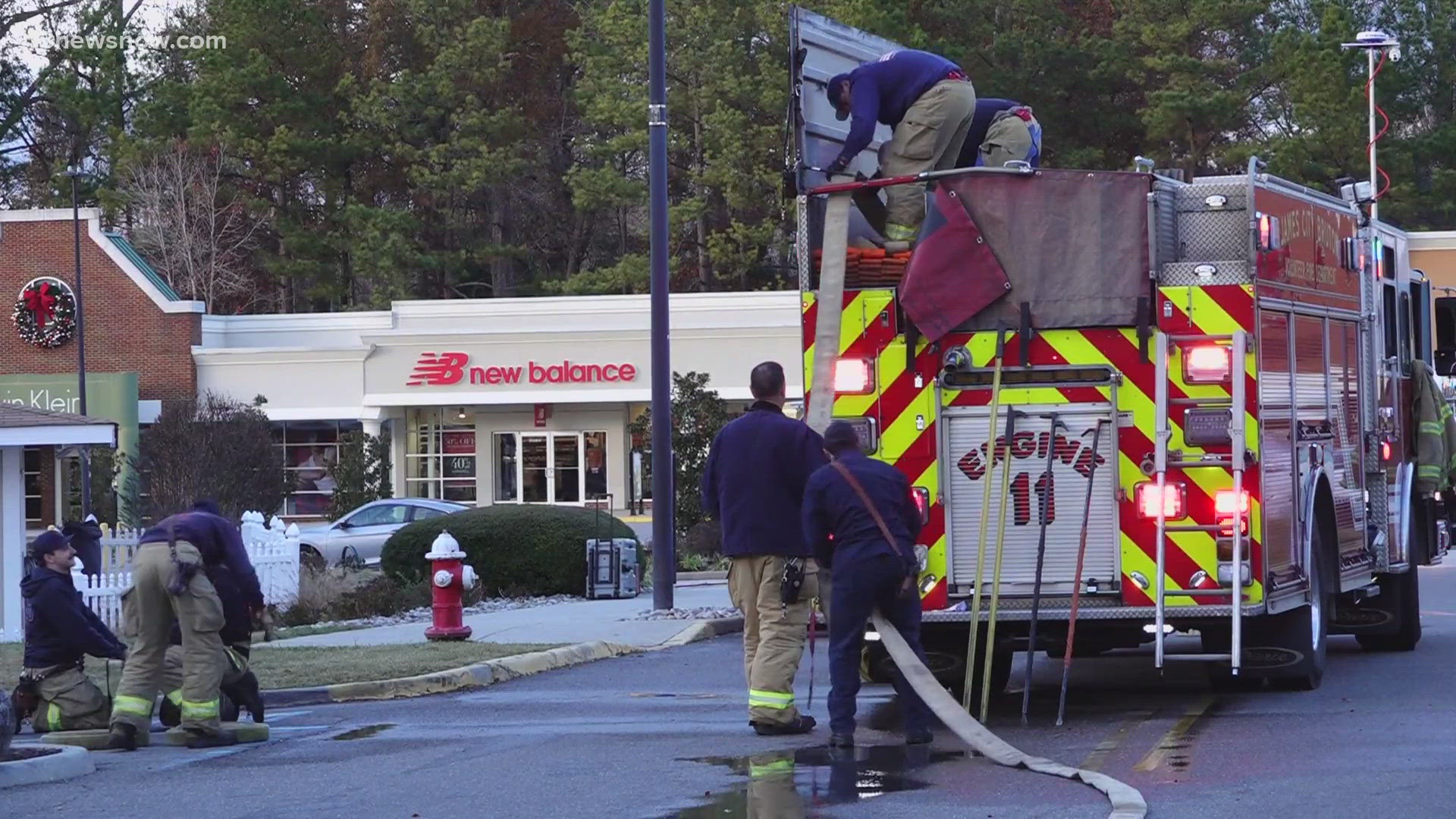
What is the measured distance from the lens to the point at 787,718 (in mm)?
10969

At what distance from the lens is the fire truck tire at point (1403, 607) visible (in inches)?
591

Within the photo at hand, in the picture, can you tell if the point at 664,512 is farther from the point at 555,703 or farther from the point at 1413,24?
the point at 1413,24

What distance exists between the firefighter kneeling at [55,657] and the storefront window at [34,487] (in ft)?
133

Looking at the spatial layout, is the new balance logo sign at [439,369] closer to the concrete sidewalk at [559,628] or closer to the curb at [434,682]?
the concrete sidewalk at [559,628]

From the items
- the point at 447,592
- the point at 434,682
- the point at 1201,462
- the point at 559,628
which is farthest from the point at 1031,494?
the point at 559,628

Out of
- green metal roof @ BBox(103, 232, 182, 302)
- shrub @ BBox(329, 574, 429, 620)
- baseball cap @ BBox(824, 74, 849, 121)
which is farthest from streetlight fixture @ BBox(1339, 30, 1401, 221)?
green metal roof @ BBox(103, 232, 182, 302)

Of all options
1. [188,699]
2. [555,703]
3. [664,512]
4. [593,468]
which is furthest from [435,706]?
[593,468]

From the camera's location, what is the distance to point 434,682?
14523mm

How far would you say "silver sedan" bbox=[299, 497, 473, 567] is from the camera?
110 feet

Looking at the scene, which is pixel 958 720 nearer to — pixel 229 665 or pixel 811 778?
pixel 811 778

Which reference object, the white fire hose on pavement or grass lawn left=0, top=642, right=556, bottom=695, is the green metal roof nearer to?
grass lawn left=0, top=642, right=556, bottom=695

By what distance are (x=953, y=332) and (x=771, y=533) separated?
1.57 metres

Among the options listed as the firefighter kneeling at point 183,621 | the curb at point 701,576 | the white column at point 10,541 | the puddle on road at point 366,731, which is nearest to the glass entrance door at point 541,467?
the curb at point 701,576

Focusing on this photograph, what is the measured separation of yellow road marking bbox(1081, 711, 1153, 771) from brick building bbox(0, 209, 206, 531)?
128 feet
